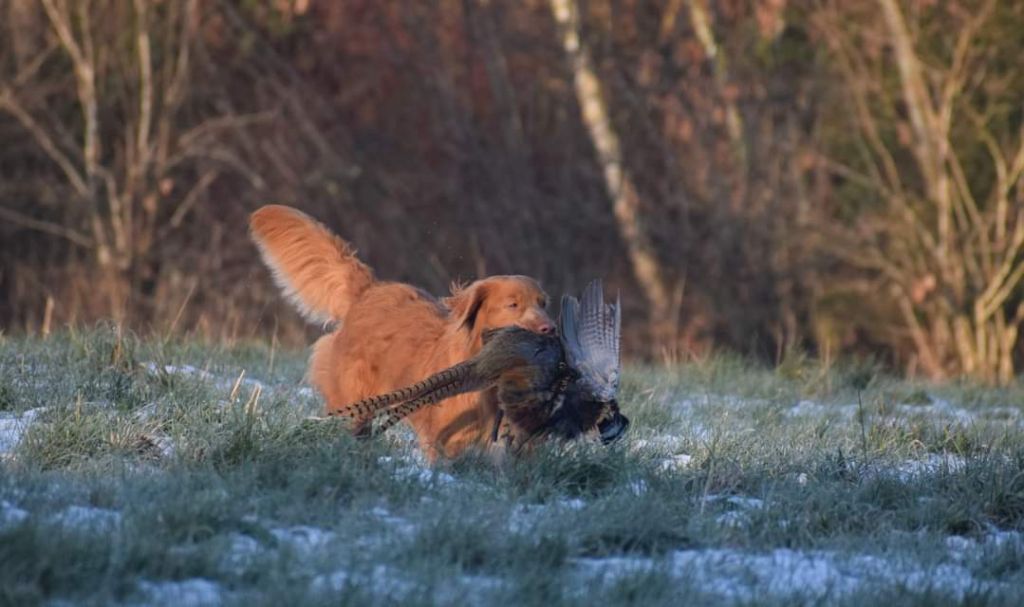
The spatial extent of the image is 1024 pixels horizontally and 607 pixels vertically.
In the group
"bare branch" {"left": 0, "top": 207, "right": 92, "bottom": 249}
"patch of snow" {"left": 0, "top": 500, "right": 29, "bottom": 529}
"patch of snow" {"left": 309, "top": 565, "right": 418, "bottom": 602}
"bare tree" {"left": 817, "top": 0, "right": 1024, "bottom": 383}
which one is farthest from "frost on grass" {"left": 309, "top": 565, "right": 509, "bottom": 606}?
"bare branch" {"left": 0, "top": 207, "right": 92, "bottom": 249}

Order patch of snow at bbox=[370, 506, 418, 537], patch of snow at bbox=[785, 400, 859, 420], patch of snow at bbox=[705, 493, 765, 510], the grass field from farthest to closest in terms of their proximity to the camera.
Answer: patch of snow at bbox=[785, 400, 859, 420], patch of snow at bbox=[705, 493, 765, 510], patch of snow at bbox=[370, 506, 418, 537], the grass field

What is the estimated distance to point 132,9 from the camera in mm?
15938

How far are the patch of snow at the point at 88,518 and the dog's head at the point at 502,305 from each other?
194 centimetres

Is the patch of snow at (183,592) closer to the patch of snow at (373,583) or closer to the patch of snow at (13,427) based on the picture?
the patch of snow at (373,583)

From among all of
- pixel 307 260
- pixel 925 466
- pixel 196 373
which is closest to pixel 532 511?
pixel 925 466

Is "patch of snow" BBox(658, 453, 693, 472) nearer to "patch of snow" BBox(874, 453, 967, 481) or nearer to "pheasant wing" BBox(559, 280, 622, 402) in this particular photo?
"pheasant wing" BBox(559, 280, 622, 402)

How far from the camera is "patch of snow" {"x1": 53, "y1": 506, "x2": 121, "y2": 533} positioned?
399 cm

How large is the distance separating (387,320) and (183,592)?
9.00 ft

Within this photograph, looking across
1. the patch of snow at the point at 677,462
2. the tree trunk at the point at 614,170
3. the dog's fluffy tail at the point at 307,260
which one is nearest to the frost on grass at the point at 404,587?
the patch of snow at the point at 677,462

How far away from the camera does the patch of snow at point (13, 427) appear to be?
5.22 m

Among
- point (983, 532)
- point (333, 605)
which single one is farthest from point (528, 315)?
point (333, 605)

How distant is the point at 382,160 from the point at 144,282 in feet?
11.5

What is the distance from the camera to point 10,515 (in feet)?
13.4

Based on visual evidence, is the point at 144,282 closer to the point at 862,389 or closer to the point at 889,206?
the point at 889,206
